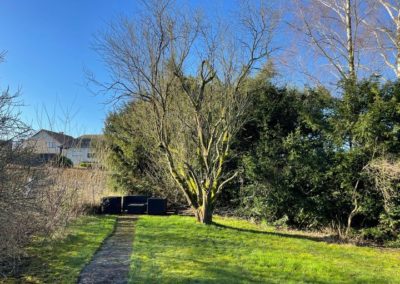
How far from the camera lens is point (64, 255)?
655cm

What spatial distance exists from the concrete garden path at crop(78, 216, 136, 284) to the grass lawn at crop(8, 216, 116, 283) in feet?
0.43

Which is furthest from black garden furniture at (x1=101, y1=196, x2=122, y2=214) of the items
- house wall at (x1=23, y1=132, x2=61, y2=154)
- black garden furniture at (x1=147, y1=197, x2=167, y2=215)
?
house wall at (x1=23, y1=132, x2=61, y2=154)

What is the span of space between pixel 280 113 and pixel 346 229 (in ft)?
14.8

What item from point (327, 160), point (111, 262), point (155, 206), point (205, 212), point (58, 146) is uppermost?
point (58, 146)

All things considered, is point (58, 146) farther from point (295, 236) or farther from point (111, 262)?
point (295, 236)

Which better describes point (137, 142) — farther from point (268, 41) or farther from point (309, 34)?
point (309, 34)

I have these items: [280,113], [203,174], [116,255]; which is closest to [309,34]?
[280,113]

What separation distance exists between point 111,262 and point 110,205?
7.34 metres

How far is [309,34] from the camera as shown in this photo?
17016 millimetres

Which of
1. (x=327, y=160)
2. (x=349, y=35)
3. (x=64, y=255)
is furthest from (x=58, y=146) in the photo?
(x=349, y=35)

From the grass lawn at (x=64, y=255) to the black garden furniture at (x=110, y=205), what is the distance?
11.5ft

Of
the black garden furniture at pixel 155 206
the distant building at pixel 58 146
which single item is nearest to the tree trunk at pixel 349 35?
the black garden furniture at pixel 155 206

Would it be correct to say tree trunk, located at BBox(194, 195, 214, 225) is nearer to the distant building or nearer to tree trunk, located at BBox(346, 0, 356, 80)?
the distant building

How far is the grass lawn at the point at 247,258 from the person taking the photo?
18.3 ft
